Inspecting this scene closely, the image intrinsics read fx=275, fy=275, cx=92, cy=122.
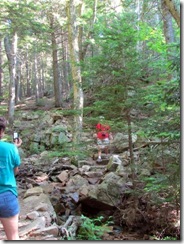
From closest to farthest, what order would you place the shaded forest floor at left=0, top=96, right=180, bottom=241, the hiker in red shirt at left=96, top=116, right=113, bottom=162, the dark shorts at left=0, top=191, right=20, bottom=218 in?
1. the dark shorts at left=0, top=191, right=20, bottom=218
2. the shaded forest floor at left=0, top=96, right=180, bottom=241
3. the hiker in red shirt at left=96, top=116, right=113, bottom=162

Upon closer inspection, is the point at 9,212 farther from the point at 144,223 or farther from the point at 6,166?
the point at 144,223

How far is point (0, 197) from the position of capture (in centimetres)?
288

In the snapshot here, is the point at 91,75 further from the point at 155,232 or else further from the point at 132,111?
the point at 155,232

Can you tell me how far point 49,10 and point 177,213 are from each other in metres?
12.7

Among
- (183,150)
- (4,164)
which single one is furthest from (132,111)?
(4,164)

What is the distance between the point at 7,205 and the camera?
2.88 meters

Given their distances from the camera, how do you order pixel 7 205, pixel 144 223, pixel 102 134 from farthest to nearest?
pixel 102 134
pixel 144 223
pixel 7 205

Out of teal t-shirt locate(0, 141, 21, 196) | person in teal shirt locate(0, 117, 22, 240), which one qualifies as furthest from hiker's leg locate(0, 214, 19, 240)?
teal t-shirt locate(0, 141, 21, 196)

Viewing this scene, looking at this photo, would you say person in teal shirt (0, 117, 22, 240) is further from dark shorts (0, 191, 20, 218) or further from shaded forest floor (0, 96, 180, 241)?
shaded forest floor (0, 96, 180, 241)

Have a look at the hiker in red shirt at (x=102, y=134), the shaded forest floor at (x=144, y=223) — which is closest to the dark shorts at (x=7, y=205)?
the shaded forest floor at (x=144, y=223)

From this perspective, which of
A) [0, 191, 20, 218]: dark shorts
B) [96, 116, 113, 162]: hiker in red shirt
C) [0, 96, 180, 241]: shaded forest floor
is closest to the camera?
[0, 191, 20, 218]: dark shorts

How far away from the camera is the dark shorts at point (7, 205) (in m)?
2.87

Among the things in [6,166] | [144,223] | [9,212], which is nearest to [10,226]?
[9,212]

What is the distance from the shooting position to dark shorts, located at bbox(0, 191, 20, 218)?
2.87 m
